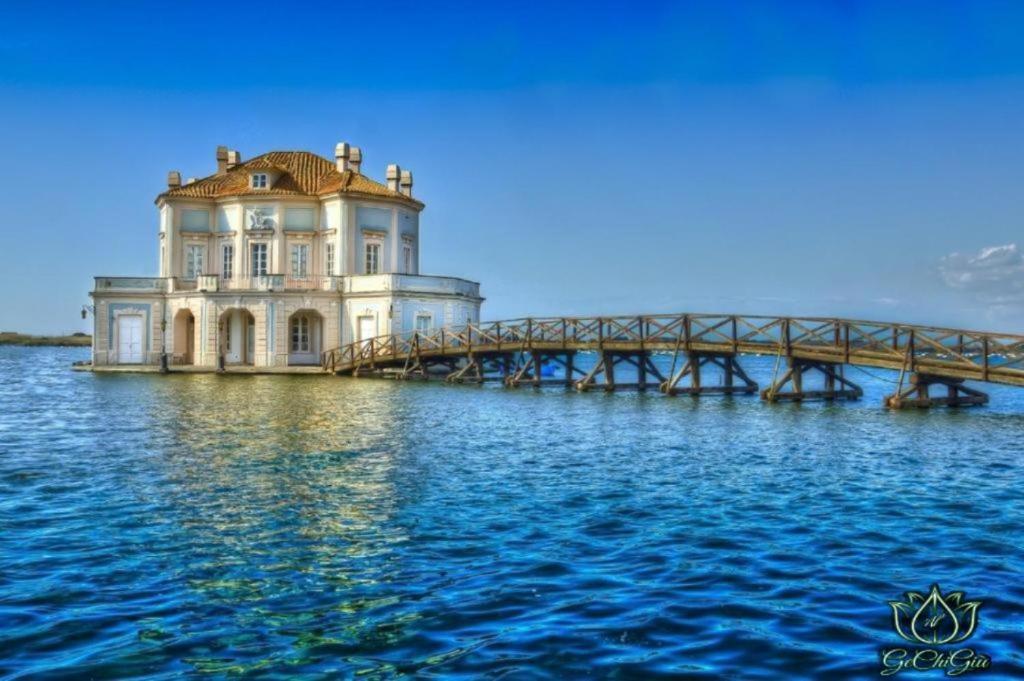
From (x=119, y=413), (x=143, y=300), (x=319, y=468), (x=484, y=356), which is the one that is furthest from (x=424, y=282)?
(x=319, y=468)

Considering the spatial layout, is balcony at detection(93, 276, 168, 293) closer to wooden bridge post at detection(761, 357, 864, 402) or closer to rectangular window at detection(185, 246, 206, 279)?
rectangular window at detection(185, 246, 206, 279)

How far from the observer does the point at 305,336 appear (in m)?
48.5

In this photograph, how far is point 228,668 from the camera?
23.1 ft

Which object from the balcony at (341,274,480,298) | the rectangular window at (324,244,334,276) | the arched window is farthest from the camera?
the rectangular window at (324,244,334,276)

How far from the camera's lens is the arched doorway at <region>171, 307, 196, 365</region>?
4991 cm

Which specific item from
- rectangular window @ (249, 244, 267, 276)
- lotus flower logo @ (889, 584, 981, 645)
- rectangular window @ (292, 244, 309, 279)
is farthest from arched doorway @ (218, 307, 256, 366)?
lotus flower logo @ (889, 584, 981, 645)

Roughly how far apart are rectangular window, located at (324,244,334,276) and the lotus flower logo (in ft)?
139

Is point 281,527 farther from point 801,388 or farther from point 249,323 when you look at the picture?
point 249,323

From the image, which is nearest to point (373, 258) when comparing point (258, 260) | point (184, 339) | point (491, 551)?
point (258, 260)

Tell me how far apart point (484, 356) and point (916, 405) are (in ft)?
61.9

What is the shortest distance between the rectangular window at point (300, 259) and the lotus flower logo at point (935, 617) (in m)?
43.7

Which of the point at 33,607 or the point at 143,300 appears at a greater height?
the point at 143,300

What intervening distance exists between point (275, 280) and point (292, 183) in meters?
6.53

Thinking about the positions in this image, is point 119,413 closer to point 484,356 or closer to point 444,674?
point 484,356
